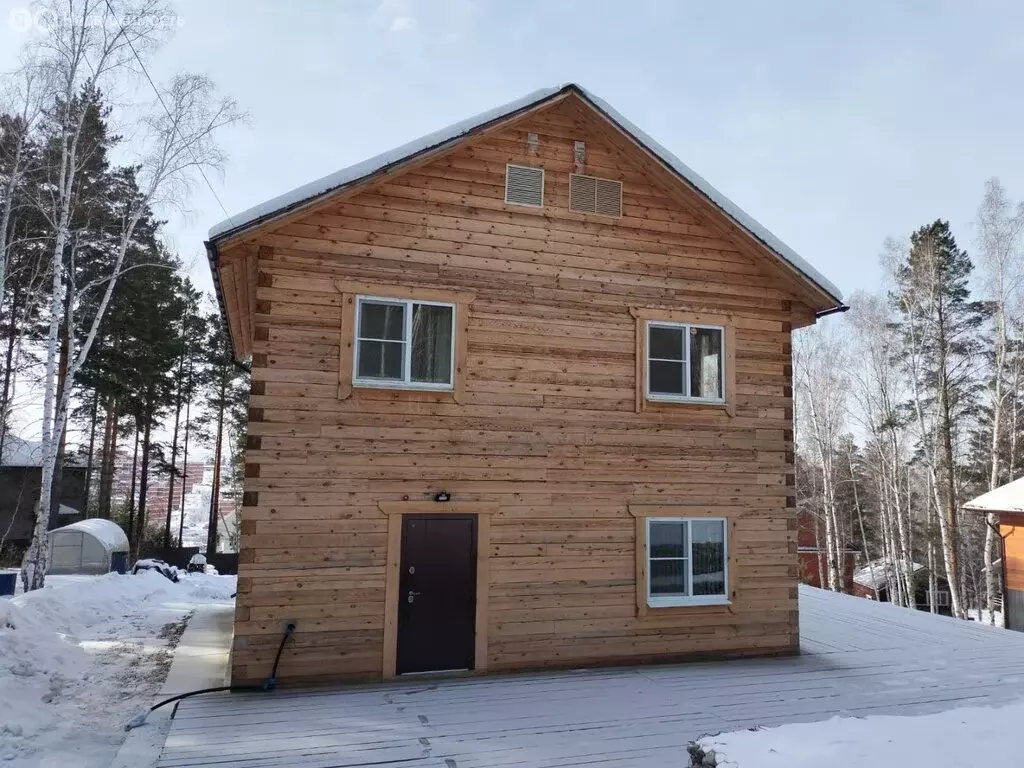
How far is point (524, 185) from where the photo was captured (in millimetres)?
9828

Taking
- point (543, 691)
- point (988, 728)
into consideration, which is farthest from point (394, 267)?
point (988, 728)

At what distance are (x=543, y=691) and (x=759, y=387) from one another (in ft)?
17.6

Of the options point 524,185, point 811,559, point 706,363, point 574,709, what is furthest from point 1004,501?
point 811,559

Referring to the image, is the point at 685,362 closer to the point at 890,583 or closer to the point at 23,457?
the point at 890,583

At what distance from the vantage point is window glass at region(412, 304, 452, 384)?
902 cm

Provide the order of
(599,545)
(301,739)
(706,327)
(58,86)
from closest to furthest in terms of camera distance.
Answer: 1. (301,739)
2. (599,545)
3. (706,327)
4. (58,86)

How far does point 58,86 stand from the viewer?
16.1 m

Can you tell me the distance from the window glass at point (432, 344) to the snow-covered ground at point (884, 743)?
17.8ft

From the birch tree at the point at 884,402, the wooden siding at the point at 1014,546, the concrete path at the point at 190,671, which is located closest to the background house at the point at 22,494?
the concrete path at the point at 190,671

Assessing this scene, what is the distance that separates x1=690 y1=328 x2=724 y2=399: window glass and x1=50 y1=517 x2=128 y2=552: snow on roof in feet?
73.4

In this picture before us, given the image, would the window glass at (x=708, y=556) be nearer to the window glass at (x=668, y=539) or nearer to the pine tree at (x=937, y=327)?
the window glass at (x=668, y=539)

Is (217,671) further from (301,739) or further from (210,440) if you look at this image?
(210,440)

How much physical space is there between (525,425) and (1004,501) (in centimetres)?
1577

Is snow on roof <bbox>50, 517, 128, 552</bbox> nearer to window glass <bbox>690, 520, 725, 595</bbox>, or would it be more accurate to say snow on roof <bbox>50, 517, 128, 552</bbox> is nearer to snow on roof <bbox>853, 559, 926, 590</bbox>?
window glass <bbox>690, 520, 725, 595</bbox>
